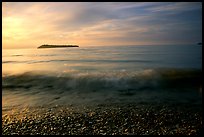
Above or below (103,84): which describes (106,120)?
above

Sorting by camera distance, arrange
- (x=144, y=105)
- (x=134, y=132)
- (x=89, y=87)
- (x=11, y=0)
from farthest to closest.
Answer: (x=89, y=87), (x=144, y=105), (x=134, y=132), (x=11, y=0)

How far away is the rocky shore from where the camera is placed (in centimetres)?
801

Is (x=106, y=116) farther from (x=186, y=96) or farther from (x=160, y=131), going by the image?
(x=186, y=96)

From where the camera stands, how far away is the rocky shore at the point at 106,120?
8.01 metres

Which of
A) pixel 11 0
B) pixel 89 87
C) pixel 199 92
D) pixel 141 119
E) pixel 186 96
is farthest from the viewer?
pixel 89 87

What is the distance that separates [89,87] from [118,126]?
952 cm

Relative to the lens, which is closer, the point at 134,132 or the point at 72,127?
the point at 134,132

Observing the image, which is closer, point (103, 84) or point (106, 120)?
point (106, 120)

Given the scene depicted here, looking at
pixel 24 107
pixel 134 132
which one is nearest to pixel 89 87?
pixel 24 107

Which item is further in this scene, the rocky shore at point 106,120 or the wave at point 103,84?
the wave at point 103,84

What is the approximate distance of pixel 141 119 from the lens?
9.16 m

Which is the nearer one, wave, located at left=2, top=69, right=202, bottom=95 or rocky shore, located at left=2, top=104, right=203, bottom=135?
rocky shore, located at left=2, top=104, right=203, bottom=135

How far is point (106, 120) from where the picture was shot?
9.13m

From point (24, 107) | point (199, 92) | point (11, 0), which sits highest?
point (11, 0)
